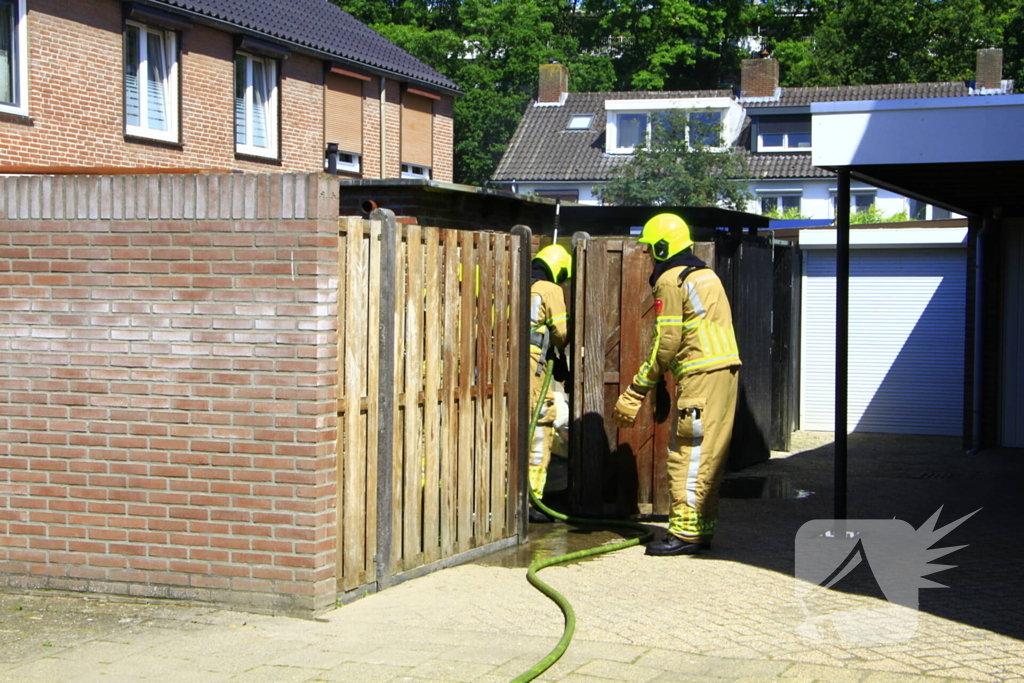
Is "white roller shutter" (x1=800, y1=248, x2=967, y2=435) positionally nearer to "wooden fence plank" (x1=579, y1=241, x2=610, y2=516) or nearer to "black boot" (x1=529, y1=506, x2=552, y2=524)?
"wooden fence plank" (x1=579, y1=241, x2=610, y2=516)

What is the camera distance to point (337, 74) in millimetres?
27578

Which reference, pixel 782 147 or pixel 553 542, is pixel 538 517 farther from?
pixel 782 147

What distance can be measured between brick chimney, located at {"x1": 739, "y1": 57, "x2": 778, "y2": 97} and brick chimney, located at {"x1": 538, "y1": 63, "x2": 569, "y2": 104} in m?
7.76

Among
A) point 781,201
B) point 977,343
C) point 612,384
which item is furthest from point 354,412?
point 781,201

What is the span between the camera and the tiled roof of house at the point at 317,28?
23573mm

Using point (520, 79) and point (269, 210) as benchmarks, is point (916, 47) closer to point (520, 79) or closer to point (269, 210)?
point (520, 79)

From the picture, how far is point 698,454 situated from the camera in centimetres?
774

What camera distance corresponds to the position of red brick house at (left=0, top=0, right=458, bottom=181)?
19656 mm

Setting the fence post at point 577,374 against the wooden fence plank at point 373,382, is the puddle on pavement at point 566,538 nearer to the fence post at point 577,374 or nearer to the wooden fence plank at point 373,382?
the fence post at point 577,374

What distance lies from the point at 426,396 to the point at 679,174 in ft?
108

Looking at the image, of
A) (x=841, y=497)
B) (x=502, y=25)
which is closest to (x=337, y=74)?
(x=841, y=497)

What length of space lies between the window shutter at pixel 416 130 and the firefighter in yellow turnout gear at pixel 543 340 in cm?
2203

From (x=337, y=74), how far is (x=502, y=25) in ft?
96.4

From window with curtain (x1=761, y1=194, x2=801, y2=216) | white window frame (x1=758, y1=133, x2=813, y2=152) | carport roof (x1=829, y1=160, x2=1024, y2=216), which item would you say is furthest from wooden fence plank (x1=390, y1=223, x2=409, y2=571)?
white window frame (x1=758, y1=133, x2=813, y2=152)
